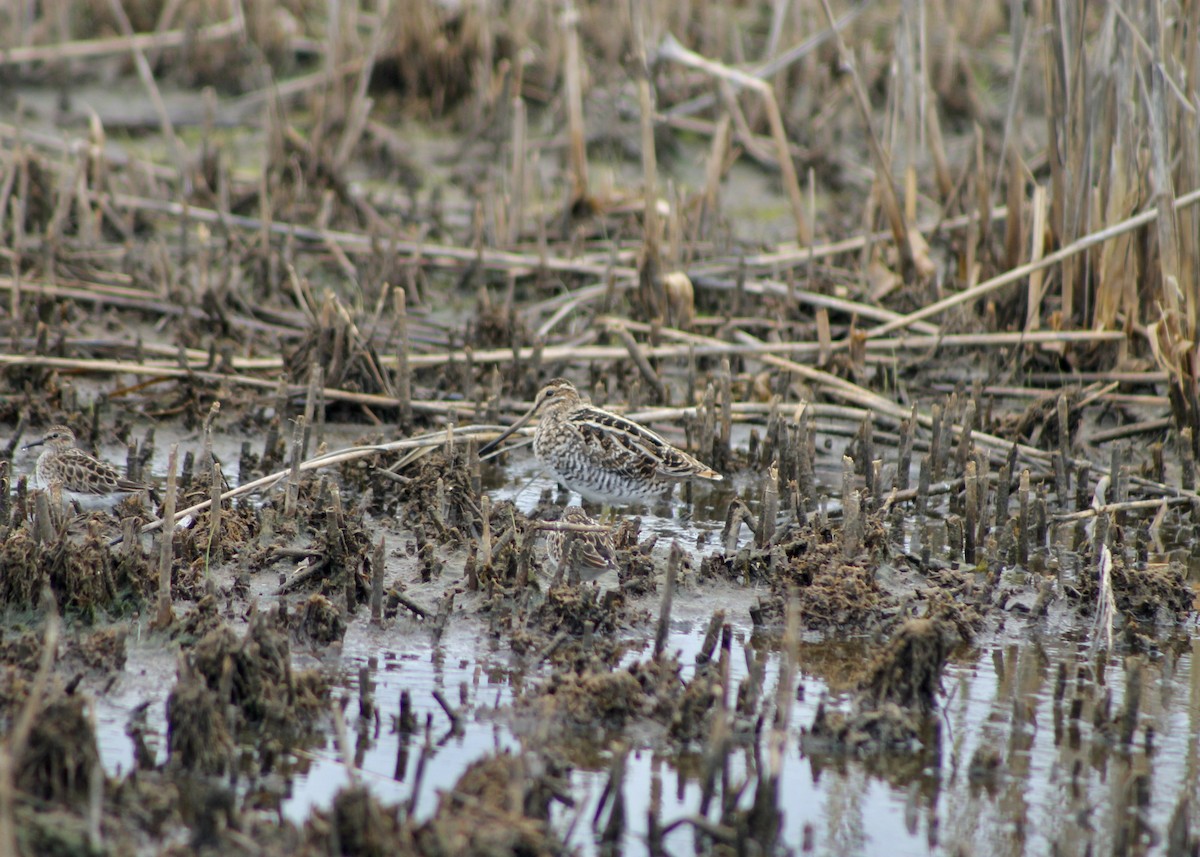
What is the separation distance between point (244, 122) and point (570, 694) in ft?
25.8

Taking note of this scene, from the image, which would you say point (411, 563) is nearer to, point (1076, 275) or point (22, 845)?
point (22, 845)

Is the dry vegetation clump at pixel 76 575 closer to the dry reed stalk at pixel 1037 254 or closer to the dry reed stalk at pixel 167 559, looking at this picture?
the dry reed stalk at pixel 167 559

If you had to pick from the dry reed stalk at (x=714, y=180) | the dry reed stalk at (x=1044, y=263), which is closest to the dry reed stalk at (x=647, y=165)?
the dry reed stalk at (x=714, y=180)

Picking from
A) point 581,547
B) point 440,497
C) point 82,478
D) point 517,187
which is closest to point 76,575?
point 82,478

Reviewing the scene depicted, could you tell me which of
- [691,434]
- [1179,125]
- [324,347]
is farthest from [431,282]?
[1179,125]

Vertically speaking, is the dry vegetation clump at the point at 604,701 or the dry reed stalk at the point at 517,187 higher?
the dry reed stalk at the point at 517,187

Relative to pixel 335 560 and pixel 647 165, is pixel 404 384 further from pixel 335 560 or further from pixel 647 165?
pixel 647 165

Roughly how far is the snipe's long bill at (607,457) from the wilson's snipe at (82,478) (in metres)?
1.68

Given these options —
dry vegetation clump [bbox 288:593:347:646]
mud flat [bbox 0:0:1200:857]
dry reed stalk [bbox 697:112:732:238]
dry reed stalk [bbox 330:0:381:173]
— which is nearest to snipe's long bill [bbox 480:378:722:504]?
mud flat [bbox 0:0:1200:857]

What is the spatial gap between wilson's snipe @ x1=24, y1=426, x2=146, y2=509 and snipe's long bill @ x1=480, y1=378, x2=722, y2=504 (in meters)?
1.68

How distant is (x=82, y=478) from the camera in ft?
18.7

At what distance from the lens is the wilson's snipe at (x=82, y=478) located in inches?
224

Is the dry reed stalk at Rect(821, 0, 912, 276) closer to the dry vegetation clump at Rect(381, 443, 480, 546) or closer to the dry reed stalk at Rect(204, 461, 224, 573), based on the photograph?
the dry vegetation clump at Rect(381, 443, 480, 546)

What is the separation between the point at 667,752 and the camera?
411cm
